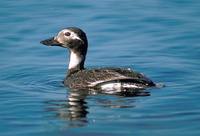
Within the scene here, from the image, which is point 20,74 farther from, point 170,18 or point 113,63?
point 170,18

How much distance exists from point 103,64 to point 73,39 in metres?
1.94

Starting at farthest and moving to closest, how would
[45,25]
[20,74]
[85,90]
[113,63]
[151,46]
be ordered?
[45,25]
[151,46]
[113,63]
[20,74]
[85,90]

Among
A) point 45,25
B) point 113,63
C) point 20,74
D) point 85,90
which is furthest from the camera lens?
point 45,25

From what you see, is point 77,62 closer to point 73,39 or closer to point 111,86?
point 73,39

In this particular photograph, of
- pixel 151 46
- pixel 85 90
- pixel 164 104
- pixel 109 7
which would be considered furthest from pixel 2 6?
pixel 164 104

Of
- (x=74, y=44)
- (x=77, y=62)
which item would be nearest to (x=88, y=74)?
(x=77, y=62)

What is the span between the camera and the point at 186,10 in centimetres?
2780

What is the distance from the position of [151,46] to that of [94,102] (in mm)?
6597

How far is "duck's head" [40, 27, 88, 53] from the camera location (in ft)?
57.5

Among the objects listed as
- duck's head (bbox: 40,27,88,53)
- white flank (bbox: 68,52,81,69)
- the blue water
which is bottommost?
the blue water

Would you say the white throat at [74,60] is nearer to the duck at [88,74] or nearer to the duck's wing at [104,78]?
the duck at [88,74]

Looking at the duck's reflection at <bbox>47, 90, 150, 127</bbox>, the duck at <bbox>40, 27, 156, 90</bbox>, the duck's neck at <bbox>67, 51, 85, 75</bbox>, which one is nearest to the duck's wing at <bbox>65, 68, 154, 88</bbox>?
the duck at <bbox>40, 27, 156, 90</bbox>

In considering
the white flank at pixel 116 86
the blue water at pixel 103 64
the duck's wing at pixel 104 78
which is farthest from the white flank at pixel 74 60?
the white flank at pixel 116 86

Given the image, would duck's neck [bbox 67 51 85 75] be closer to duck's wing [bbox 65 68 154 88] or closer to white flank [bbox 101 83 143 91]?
duck's wing [bbox 65 68 154 88]
